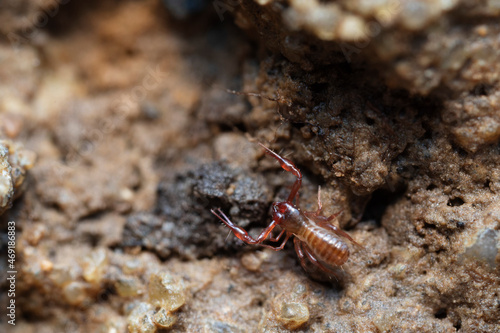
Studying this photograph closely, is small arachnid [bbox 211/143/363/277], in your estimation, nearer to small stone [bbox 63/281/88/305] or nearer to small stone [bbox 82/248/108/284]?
small stone [bbox 82/248/108/284]

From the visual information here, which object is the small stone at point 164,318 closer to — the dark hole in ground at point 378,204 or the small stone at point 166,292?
A: the small stone at point 166,292

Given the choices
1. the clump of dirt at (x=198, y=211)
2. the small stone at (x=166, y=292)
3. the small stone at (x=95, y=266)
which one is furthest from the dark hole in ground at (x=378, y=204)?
the small stone at (x=95, y=266)

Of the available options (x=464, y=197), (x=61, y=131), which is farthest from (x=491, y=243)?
(x=61, y=131)

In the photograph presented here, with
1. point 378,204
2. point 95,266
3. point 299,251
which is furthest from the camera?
point 95,266

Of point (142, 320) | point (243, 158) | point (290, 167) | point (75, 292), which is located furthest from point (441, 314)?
point (75, 292)

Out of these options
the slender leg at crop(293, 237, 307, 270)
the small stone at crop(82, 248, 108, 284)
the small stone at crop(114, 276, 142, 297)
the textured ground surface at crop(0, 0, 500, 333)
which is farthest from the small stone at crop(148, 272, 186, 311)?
the slender leg at crop(293, 237, 307, 270)

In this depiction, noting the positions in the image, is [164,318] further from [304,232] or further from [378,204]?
[378,204]
